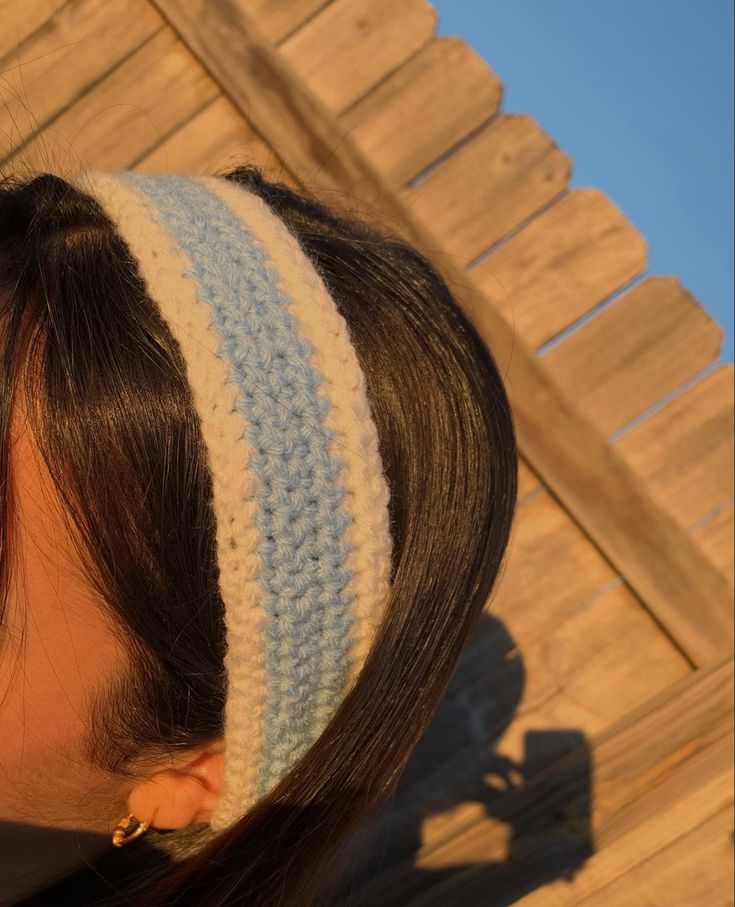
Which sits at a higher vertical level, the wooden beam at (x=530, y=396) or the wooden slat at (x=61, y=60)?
the wooden slat at (x=61, y=60)

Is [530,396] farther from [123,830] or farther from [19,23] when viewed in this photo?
[19,23]

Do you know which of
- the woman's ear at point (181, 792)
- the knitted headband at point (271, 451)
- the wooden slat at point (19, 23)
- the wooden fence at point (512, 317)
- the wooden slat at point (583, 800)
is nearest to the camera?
the knitted headband at point (271, 451)

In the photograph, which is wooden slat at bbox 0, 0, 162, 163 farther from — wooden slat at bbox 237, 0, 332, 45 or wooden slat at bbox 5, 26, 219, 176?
wooden slat at bbox 237, 0, 332, 45

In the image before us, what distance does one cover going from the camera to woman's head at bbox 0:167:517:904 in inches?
29.2

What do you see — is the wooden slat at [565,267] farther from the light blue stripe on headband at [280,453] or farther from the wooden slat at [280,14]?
the light blue stripe on headband at [280,453]

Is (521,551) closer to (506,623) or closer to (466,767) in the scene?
(506,623)

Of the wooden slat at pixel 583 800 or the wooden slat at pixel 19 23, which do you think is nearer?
the wooden slat at pixel 583 800

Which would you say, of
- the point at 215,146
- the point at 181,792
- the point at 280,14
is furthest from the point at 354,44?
the point at 181,792

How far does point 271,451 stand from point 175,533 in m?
0.13

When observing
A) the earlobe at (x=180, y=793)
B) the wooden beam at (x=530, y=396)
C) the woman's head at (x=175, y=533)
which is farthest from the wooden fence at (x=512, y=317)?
the earlobe at (x=180, y=793)

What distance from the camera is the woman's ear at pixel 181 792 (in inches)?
35.1

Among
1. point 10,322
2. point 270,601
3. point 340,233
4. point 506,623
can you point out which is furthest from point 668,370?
point 10,322

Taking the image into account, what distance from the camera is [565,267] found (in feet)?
5.19

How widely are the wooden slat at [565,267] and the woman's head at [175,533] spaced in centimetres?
59
